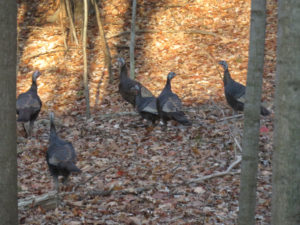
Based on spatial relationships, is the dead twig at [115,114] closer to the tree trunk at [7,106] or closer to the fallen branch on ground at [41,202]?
the fallen branch on ground at [41,202]

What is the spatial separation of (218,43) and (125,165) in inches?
333

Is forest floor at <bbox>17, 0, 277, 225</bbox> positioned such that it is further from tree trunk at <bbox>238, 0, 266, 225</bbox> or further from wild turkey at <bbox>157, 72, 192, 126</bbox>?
tree trunk at <bbox>238, 0, 266, 225</bbox>

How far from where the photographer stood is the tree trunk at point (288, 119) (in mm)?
3242

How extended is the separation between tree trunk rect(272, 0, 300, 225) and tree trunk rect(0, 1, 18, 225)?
2.66 m

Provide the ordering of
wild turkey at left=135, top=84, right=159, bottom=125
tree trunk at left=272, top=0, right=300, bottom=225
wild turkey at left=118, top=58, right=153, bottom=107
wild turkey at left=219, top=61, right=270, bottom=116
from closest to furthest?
1. tree trunk at left=272, top=0, right=300, bottom=225
2. wild turkey at left=219, top=61, right=270, bottom=116
3. wild turkey at left=135, top=84, right=159, bottom=125
4. wild turkey at left=118, top=58, right=153, bottom=107

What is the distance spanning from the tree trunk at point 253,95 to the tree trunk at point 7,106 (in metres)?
2.43

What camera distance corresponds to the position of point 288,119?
10.9 feet

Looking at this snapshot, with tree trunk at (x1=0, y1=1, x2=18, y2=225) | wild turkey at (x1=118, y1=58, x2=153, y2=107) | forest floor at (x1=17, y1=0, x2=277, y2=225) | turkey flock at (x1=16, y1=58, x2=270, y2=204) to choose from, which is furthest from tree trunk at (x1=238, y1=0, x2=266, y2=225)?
wild turkey at (x1=118, y1=58, x2=153, y2=107)

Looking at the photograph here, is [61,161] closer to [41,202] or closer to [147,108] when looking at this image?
[41,202]

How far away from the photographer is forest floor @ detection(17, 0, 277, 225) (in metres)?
6.54

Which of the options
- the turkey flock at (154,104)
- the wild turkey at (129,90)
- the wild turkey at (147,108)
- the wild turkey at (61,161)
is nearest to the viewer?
the wild turkey at (61,161)

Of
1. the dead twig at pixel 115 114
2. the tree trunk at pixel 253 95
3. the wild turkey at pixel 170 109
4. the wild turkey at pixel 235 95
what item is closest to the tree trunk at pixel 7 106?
the tree trunk at pixel 253 95

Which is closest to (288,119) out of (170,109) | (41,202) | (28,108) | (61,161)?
(41,202)

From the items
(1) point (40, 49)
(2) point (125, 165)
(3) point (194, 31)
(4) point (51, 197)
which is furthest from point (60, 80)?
(4) point (51, 197)
